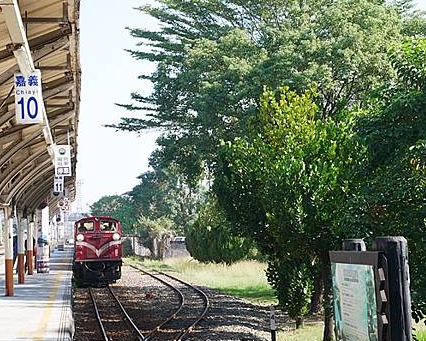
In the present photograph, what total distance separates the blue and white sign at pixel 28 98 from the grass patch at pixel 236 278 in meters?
14.2

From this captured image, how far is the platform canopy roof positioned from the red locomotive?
21.4ft

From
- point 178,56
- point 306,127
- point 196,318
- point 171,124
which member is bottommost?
point 196,318

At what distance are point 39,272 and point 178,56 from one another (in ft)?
31.6

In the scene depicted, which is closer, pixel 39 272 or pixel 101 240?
pixel 101 240

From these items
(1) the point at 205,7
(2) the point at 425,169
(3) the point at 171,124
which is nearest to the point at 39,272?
(3) the point at 171,124

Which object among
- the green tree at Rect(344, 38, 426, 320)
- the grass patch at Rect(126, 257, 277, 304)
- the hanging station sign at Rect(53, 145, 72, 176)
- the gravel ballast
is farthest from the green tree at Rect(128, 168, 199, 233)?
the green tree at Rect(344, 38, 426, 320)

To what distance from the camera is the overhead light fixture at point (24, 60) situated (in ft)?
35.7

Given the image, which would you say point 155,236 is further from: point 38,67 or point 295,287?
point 38,67

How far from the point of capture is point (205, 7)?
34312 mm

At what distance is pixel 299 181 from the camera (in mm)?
16609

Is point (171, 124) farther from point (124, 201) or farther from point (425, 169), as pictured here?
point (124, 201)

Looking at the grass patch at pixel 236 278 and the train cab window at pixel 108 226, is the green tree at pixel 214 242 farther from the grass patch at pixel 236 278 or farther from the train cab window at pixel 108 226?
the train cab window at pixel 108 226

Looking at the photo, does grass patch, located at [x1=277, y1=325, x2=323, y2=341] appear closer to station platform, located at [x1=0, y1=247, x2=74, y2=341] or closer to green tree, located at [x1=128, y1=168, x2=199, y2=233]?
station platform, located at [x1=0, y1=247, x2=74, y2=341]

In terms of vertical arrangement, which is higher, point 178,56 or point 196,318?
point 178,56
